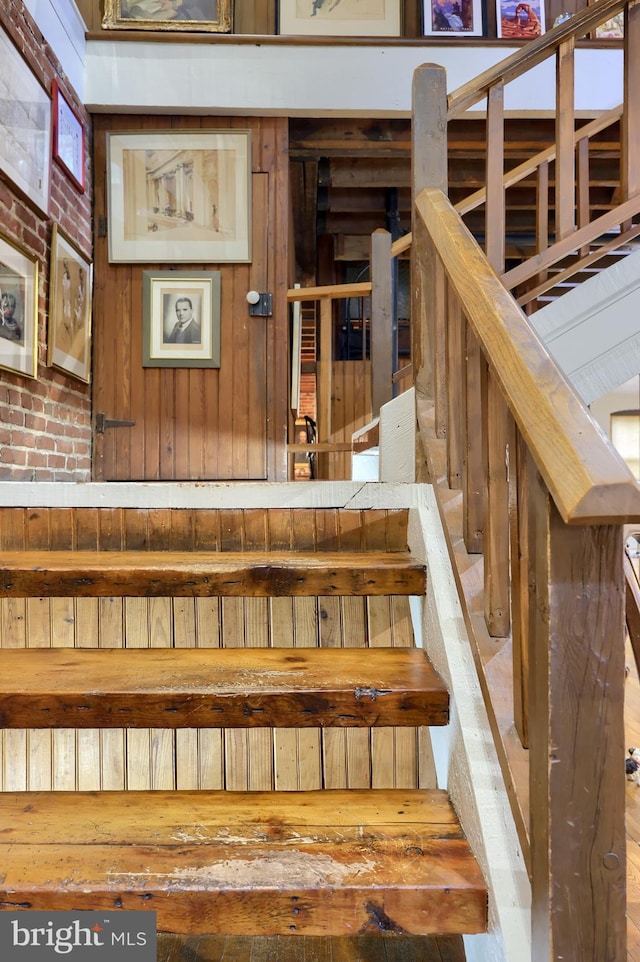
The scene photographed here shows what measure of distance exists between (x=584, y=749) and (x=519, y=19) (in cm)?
417

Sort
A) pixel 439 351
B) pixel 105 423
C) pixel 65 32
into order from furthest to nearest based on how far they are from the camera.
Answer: pixel 105 423, pixel 65 32, pixel 439 351

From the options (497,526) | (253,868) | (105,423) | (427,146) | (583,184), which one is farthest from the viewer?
(105,423)

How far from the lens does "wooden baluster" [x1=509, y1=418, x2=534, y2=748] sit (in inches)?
35.0

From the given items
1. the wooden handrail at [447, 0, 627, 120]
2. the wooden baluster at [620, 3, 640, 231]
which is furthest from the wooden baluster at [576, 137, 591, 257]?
the wooden handrail at [447, 0, 627, 120]

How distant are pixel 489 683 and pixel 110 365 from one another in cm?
314

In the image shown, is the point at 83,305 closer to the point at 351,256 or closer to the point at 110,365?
the point at 110,365

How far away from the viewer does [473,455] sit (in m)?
1.21

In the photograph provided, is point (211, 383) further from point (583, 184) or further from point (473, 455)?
point (473, 455)

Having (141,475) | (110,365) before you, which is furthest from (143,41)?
(141,475)

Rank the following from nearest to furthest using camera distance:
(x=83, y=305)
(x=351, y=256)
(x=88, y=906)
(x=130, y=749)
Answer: (x=88, y=906), (x=130, y=749), (x=83, y=305), (x=351, y=256)

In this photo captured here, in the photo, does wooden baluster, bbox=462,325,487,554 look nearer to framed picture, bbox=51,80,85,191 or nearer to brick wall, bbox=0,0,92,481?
brick wall, bbox=0,0,92,481

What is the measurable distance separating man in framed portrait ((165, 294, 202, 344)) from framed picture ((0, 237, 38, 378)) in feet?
3.21

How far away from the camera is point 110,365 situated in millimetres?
3627

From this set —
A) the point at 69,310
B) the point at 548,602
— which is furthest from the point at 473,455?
the point at 69,310
